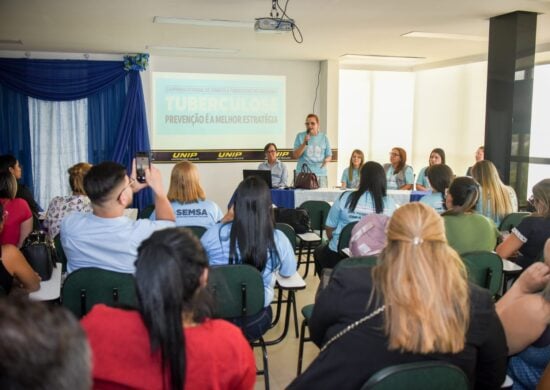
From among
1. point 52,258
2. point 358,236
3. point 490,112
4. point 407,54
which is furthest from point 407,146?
point 52,258

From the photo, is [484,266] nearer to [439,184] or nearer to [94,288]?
[439,184]

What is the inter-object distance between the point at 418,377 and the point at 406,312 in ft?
0.59

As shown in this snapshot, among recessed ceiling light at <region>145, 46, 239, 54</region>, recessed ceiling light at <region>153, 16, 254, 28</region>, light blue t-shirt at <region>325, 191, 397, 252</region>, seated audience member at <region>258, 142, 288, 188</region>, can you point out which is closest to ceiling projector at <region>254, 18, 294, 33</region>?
recessed ceiling light at <region>153, 16, 254, 28</region>

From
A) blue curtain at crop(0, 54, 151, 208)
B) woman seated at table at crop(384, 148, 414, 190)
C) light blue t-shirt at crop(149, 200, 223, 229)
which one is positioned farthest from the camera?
blue curtain at crop(0, 54, 151, 208)

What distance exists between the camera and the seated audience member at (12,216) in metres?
3.50

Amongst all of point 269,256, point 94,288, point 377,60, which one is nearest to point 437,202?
point 269,256

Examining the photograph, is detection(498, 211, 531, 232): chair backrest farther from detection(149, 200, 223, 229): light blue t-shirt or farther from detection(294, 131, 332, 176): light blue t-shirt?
detection(294, 131, 332, 176): light blue t-shirt

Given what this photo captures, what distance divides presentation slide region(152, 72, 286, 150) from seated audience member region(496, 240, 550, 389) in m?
6.82

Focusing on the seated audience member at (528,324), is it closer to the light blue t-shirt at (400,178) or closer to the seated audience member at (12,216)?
the seated audience member at (12,216)

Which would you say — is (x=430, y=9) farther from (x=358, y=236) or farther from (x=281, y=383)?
(x=281, y=383)

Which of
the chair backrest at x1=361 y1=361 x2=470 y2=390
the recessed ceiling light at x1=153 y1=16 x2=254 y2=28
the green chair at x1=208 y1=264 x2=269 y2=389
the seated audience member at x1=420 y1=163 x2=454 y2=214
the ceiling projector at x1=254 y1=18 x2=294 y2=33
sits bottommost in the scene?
the green chair at x1=208 y1=264 x2=269 y2=389

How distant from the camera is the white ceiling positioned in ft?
15.6

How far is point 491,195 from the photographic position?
13.3ft

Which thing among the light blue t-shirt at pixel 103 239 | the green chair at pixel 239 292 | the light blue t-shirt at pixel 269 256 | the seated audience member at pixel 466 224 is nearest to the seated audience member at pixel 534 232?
the seated audience member at pixel 466 224
